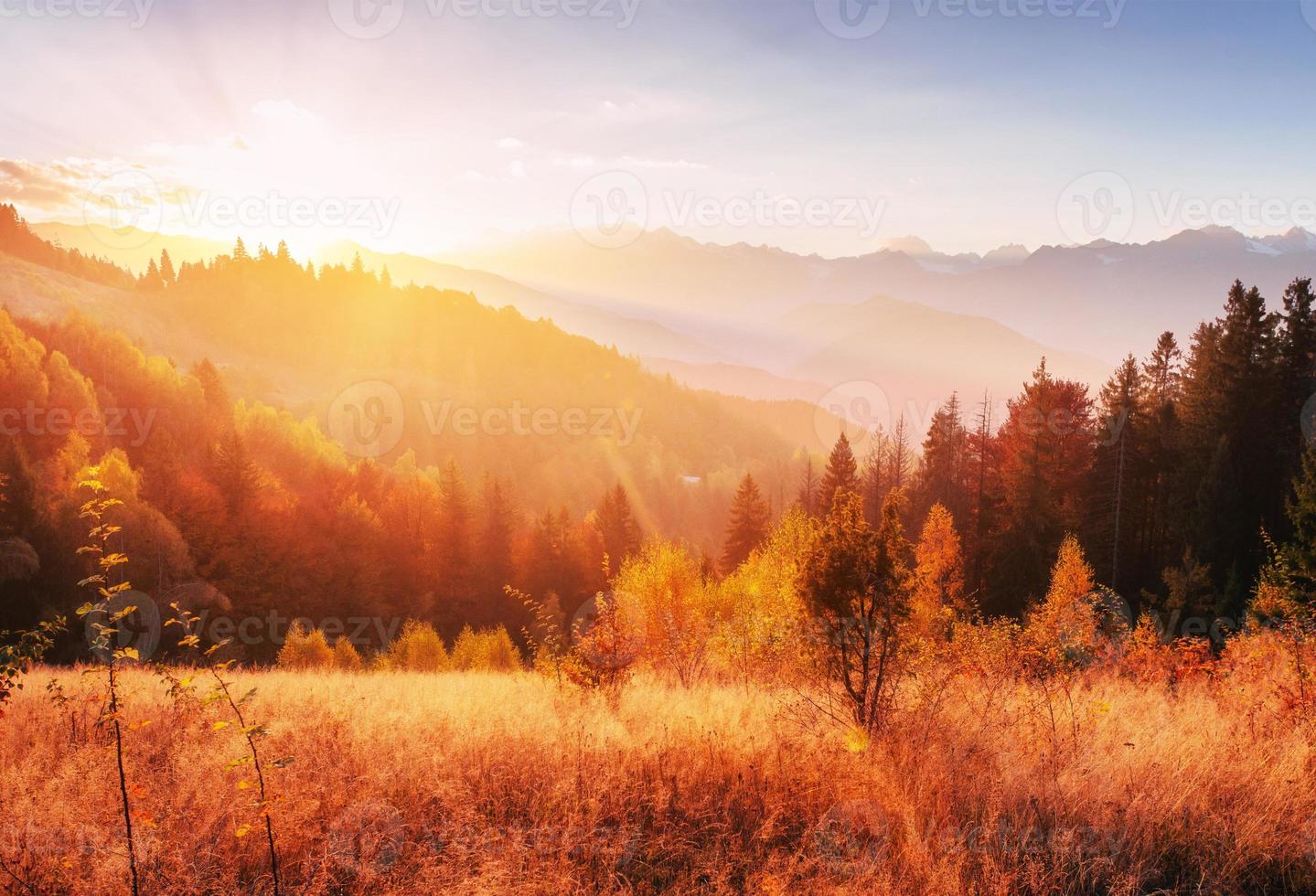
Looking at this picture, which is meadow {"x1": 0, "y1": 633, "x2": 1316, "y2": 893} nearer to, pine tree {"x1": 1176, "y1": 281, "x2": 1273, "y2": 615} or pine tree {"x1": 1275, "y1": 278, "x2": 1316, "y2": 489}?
pine tree {"x1": 1176, "y1": 281, "x2": 1273, "y2": 615}

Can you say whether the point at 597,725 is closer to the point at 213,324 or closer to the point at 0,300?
the point at 0,300

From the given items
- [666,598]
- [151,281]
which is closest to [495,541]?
[666,598]

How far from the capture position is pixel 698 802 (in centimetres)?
593

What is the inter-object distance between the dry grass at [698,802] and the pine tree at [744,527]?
39977mm

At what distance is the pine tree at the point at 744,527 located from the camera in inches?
1885

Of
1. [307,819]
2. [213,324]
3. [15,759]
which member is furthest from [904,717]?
[213,324]

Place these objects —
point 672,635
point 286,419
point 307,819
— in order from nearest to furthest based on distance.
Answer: point 307,819 → point 672,635 → point 286,419

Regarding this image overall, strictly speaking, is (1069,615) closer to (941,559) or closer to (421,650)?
(941,559)

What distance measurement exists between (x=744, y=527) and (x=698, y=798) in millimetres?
42931

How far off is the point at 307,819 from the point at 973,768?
630cm

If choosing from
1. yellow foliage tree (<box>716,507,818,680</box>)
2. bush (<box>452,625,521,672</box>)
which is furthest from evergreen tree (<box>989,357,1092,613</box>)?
bush (<box>452,625,521,672</box>)

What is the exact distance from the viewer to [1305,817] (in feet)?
17.5

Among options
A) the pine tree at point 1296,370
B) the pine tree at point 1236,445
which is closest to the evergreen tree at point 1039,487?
the pine tree at point 1236,445

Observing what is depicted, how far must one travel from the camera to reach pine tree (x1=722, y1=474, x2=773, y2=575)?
4788 centimetres
